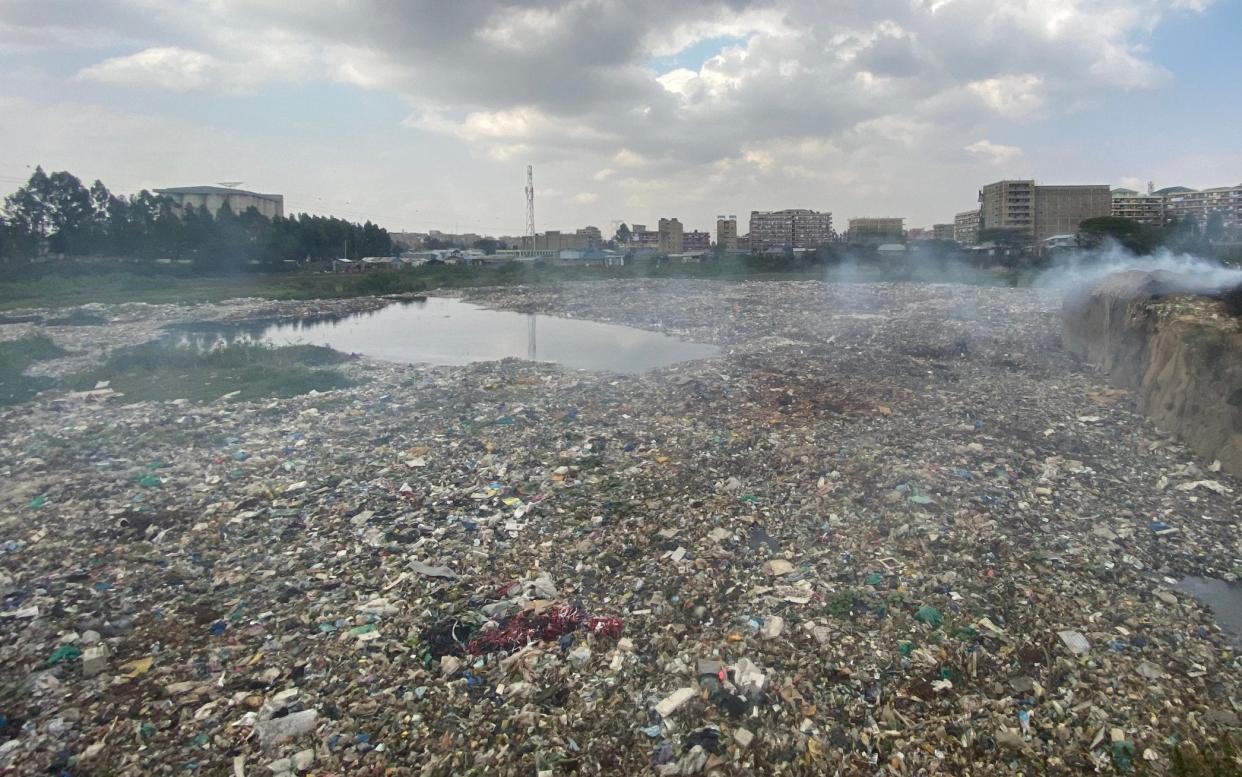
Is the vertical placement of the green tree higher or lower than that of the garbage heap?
higher

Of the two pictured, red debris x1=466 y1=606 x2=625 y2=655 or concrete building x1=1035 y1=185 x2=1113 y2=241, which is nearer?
red debris x1=466 y1=606 x2=625 y2=655

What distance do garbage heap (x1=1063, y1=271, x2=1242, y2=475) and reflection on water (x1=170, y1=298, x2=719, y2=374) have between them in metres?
6.40

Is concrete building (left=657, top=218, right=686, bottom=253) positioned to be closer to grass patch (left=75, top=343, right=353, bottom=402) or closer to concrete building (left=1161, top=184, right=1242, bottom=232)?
concrete building (left=1161, top=184, right=1242, bottom=232)

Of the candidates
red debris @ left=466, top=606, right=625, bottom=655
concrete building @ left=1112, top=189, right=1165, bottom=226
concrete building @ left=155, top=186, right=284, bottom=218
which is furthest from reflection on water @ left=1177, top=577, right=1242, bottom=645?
concrete building @ left=155, top=186, right=284, bottom=218

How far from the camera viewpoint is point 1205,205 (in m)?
41.6

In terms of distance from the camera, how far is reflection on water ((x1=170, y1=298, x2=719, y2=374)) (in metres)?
13.4

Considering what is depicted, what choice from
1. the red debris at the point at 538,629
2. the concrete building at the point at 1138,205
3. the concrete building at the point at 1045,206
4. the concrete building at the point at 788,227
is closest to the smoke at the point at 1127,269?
the red debris at the point at 538,629

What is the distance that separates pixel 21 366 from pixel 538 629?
13.2m

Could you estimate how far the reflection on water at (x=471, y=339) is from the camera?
43.9 ft

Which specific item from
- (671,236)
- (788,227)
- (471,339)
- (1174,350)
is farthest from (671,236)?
(1174,350)

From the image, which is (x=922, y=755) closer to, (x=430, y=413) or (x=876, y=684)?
(x=876, y=684)

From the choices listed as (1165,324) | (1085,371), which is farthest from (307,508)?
(1085,371)

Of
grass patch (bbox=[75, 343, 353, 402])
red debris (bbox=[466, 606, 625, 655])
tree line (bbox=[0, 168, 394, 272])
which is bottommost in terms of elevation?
red debris (bbox=[466, 606, 625, 655])

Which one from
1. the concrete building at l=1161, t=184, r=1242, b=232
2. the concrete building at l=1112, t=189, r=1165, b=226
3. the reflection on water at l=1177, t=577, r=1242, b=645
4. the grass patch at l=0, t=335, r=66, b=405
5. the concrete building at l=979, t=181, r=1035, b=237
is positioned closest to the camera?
the reflection on water at l=1177, t=577, r=1242, b=645
